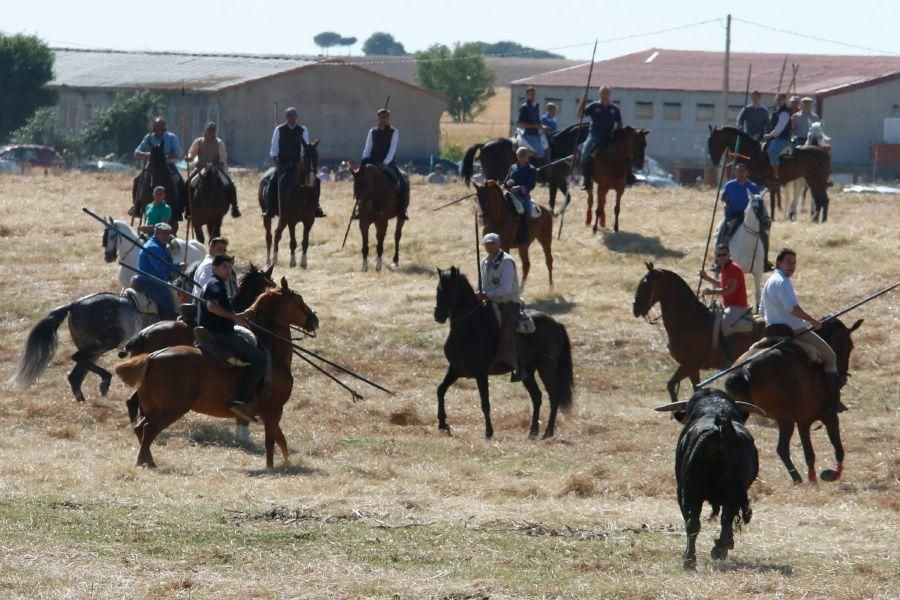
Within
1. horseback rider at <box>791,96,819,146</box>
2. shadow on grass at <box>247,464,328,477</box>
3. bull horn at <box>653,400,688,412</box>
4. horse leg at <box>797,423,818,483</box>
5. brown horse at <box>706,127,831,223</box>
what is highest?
horseback rider at <box>791,96,819,146</box>

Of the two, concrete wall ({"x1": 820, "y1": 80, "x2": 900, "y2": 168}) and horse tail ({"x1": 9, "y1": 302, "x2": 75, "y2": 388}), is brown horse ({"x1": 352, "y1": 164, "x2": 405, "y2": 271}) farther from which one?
concrete wall ({"x1": 820, "y1": 80, "x2": 900, "y2": 168})

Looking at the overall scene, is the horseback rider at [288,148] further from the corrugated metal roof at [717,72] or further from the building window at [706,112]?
the building window at [706,112]

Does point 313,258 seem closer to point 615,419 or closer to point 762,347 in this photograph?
point 615,419

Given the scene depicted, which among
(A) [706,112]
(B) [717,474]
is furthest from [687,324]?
(A) [706,112]

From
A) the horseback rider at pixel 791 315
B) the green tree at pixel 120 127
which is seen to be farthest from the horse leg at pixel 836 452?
the green tree at pixel 120 127

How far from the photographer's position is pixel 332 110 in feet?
214

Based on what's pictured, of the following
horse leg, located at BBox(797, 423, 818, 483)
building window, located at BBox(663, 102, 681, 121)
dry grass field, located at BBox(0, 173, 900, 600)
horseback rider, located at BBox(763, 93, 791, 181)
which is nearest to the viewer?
dry grass field, located at BBox(0, 173, 900, 600)

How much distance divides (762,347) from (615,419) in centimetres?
Answer: 377

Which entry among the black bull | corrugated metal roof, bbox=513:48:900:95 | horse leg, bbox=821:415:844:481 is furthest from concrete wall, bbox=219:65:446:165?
the black bull

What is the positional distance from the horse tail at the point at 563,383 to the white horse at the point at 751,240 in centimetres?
665

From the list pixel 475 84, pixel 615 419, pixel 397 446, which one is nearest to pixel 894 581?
pixel 397 446

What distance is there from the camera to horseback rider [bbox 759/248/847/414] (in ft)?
49.8

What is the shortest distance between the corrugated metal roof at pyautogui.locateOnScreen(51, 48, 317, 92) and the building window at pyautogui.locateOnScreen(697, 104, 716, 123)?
55.1ft

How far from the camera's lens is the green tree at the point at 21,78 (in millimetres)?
66438
